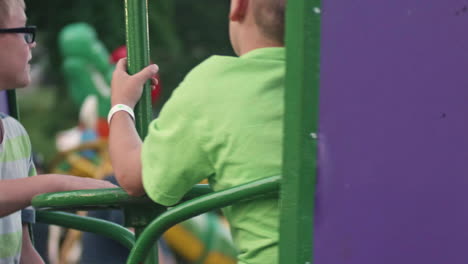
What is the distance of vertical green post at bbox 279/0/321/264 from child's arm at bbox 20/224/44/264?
1.08 meters

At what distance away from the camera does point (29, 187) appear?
1.93m

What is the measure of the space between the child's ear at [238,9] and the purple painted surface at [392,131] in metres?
0.38

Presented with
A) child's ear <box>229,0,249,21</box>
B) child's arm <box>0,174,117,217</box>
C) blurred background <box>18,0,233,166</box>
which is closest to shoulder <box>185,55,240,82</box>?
child's ear <box>229,0,249,21</box>

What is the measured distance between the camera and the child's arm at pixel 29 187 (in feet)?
6.28

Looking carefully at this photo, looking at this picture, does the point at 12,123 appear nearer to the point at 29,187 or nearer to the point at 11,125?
the point at 11,125

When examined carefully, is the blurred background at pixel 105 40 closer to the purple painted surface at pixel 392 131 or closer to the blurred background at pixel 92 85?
the blurred background at pixel 92 85

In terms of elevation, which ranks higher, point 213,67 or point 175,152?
point 213,67

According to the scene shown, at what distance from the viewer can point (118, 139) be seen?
1.74 metres

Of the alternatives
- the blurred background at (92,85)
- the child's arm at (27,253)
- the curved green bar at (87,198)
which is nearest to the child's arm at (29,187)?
the curved green bar at (87,198)

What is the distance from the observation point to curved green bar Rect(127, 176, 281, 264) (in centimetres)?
150

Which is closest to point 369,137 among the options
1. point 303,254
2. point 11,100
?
point 303,254

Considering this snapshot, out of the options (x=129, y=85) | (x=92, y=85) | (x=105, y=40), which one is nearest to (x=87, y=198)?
(x=129, y=85)

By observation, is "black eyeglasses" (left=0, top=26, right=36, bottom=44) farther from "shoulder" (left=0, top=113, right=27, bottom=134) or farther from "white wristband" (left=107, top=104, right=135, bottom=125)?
"white wristband" (left=107, top=104, right=135, bottom=125)

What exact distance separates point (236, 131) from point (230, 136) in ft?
0.05
